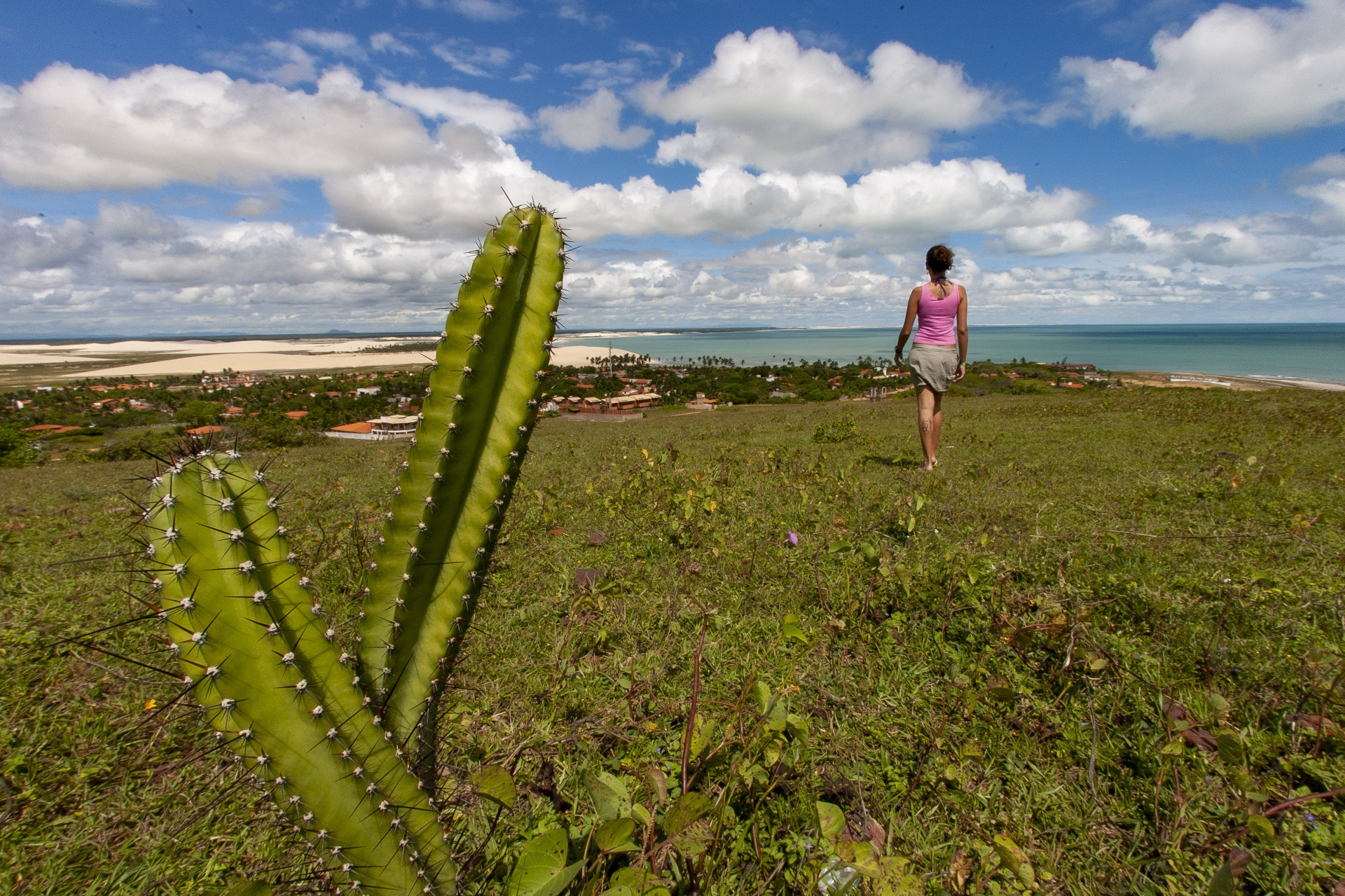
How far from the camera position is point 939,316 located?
646 centimetres

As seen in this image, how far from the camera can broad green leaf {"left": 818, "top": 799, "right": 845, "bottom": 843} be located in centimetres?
166

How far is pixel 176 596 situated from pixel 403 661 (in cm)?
57

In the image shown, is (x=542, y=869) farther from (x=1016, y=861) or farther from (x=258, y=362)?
(x=258, y=362)

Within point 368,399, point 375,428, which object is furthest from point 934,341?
point 368,399

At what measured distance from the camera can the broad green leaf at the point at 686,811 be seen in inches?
59.9

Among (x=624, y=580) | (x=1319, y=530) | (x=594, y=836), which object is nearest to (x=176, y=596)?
(x=594, y=836)

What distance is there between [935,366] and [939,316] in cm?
61

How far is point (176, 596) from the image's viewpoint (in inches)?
50.3

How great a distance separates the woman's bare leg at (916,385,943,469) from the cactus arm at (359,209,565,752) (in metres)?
5.36

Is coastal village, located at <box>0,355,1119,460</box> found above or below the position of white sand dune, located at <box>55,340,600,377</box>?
below

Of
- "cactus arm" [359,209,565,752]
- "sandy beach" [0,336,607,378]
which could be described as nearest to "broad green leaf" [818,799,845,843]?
"cactus arm" [359,209,565,752]

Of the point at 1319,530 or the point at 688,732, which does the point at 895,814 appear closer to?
the point at 688,732

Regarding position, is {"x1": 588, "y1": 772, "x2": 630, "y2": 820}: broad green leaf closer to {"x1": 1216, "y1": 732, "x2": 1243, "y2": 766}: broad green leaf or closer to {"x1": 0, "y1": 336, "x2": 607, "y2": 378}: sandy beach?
{"x1": 1216, "y1": 732, "x2": 1243, "y2": 766}: broad green leaf

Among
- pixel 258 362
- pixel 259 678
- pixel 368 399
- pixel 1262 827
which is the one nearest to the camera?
pixel 259 678
